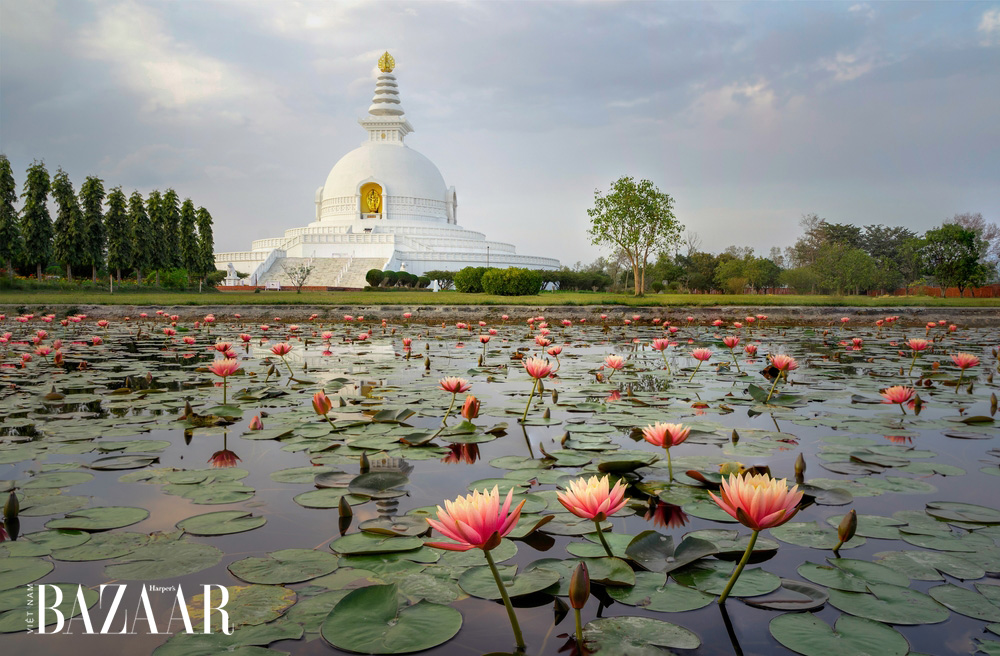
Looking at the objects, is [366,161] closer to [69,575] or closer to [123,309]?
[123,309]

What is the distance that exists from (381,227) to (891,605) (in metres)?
36.6

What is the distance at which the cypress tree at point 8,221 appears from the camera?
71.1ft

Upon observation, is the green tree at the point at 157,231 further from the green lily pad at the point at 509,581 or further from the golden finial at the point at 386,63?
the green lily pad at the point at 509,581

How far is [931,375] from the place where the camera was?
3957 millimetres

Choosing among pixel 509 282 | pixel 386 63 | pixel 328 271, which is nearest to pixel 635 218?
pixel 509 282

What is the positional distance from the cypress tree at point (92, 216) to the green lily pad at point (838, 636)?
92.3ft

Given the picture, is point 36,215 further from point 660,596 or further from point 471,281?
point 660,596

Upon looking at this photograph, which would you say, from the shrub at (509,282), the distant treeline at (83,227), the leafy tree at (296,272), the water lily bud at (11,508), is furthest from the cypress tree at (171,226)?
the water lily bud at (11,508)

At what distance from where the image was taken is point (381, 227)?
36000mm

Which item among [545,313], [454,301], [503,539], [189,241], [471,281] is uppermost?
[189,241]

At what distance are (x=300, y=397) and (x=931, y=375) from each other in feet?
13.9

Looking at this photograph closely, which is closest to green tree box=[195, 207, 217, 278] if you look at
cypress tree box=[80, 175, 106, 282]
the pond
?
cypress tree box=[80, 175, 106, 282]

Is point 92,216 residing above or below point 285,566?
above

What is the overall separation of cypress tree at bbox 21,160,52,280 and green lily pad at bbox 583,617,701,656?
28325 millimetres
